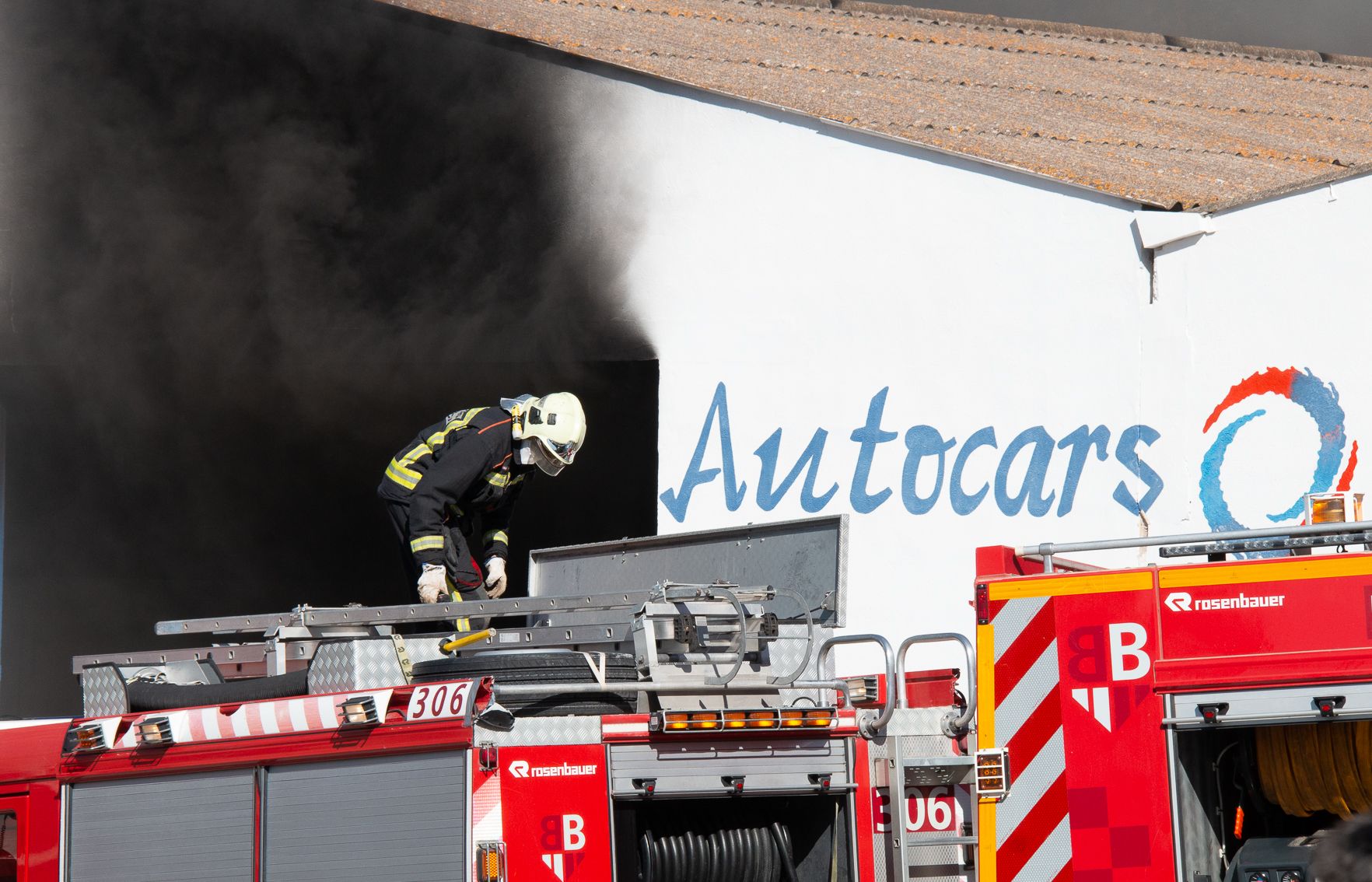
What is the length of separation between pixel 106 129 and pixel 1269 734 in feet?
29.7

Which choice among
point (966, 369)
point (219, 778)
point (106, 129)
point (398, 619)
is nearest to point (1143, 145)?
point (966, 369)

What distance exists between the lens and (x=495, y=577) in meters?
8.16

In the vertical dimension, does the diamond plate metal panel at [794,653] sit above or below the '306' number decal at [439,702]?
above

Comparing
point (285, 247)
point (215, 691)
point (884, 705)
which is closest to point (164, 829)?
point (215, 691)

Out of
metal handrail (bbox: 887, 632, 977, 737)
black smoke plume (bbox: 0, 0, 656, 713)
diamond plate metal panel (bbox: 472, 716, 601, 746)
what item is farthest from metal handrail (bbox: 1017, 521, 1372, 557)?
black smoke plume (bbox: 0, 0, 656, 713)

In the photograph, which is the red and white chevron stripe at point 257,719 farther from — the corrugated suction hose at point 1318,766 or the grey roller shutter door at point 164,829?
the corrugated suction hose at point 1318,766

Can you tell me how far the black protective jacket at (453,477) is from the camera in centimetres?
729

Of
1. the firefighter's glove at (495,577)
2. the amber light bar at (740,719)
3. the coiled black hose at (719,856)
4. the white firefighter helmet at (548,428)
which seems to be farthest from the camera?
the firefighter's glove at (495,577)

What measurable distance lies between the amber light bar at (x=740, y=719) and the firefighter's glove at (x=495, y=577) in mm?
2691

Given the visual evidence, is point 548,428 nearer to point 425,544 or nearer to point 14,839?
point 425,544

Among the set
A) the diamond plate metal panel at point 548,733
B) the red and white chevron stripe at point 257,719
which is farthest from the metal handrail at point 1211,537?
the red and white chevron stripe at point 257,719

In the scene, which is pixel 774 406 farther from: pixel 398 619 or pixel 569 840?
pixel 569 840

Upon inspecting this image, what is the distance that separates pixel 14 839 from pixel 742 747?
2.67 meters

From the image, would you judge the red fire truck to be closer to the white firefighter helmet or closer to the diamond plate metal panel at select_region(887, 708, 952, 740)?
the diamond plate metal panel at select_region(887, 708, 952, 740)
